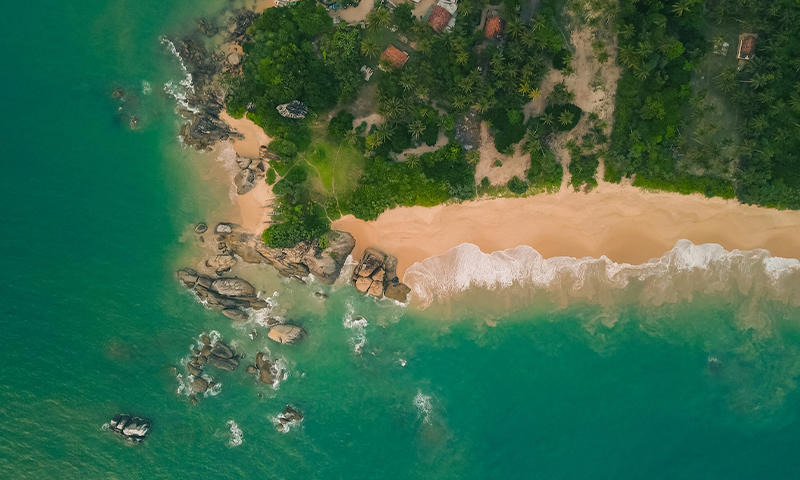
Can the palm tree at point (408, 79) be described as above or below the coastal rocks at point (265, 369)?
above

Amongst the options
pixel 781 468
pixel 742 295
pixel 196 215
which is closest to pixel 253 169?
pixel 196 215

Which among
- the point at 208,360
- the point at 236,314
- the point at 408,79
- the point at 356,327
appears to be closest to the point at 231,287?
the point at 236,314

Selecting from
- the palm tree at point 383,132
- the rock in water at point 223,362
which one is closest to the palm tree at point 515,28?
the palm tree at point 383,132

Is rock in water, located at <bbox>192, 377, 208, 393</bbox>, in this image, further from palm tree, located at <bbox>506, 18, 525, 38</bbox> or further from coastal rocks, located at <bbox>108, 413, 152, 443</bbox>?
palm tree, located at <bbox>506, 18, 525, 38</bbox>

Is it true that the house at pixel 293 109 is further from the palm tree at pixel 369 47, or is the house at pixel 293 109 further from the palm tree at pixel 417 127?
the palm tree at pixel 417 127

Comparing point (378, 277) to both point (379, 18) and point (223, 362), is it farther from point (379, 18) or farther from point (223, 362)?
point (379, 18)
